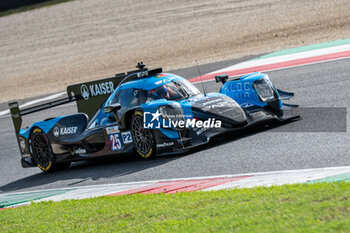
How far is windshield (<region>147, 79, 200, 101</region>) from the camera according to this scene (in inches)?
357

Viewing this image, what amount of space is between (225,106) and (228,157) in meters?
1.11

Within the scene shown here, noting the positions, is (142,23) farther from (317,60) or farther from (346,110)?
(346,110)

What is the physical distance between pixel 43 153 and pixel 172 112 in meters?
3.17

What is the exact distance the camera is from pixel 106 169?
9.29 metres

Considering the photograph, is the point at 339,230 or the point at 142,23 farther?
the point at 142,23

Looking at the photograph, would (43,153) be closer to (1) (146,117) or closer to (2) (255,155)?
(1) (146,117)

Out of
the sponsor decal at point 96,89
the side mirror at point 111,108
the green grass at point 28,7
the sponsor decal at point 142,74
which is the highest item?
the green grass at point 28,7

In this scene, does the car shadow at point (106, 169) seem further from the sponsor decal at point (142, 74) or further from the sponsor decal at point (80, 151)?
the sponsor decal at point (142, 74)

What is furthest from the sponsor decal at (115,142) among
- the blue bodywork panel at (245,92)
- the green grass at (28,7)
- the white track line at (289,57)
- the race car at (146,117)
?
the green grass at (28,7)

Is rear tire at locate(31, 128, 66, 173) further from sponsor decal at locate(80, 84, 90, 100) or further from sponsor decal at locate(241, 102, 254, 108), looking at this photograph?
sponsor decal at locate(241, 102, 254, 108)

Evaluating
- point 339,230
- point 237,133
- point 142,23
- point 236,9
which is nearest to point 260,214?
point 339,230

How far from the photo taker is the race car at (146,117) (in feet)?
27.6

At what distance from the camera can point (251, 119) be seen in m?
8.80

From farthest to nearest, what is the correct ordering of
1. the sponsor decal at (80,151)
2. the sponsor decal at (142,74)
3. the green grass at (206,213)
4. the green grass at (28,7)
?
the green grass at (28,7), the sponsor decal at (80,151), the sponsor decal at (142,74), the green grass at (206,213)
